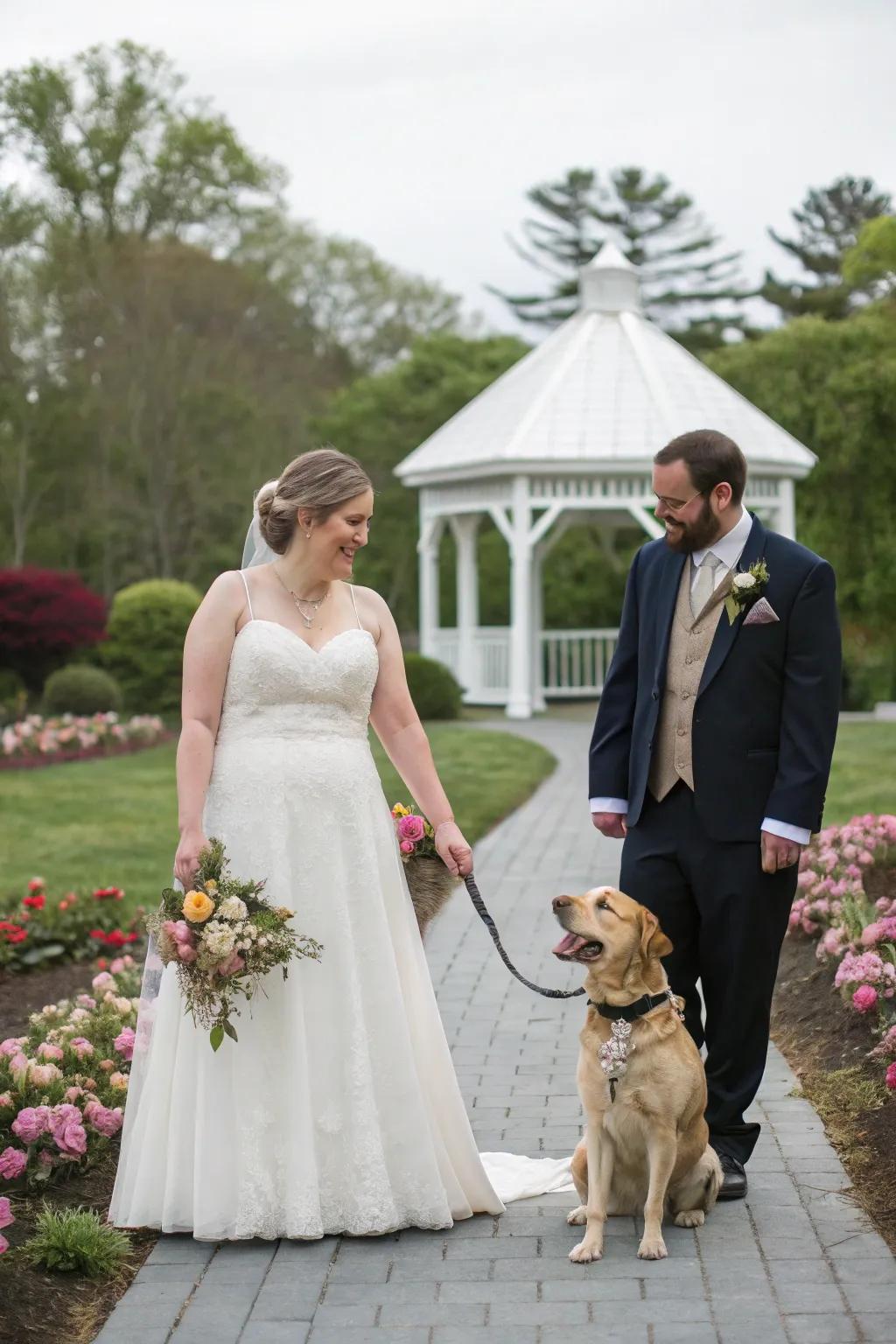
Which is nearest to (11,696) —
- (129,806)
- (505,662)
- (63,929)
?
(505,662)

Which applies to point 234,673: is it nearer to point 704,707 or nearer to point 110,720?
point 704,707

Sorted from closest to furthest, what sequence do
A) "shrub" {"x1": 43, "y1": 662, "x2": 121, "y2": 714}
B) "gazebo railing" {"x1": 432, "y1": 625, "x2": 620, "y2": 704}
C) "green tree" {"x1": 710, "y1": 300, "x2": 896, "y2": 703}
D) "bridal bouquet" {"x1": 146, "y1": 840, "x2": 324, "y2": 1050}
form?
"bridal bouquet" {"x1": 146, "y1": 840, "x2": 324, "y2": 1050} → "shrub" {"x1": 43, "y1": 662, "x2": 121, "y2": 714} → "gazebo railing" {"x1": 432, "y1": 625, "x2": 620, "y2": 704} → "green tree" {"x1": 710, "y1": 300, "x2": 896, "y2": 703}

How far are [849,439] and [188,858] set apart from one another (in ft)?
85.2

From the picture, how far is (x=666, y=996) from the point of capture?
4.40m

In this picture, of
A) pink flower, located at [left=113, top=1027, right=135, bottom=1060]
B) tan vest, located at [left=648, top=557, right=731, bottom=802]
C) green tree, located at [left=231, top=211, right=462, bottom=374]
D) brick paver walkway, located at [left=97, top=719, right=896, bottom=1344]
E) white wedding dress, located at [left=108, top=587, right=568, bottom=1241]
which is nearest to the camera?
brick paver walkway, located at [left=97, top=719, right=896, bottom=1344]

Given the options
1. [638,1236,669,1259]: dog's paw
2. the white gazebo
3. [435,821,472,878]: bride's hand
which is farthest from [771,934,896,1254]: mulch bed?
the white gazebo

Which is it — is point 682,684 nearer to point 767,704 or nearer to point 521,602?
point 767,704

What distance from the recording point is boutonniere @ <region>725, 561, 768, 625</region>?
4.50 m

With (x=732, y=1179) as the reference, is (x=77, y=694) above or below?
below

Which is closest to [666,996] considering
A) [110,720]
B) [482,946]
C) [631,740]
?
[631,740]

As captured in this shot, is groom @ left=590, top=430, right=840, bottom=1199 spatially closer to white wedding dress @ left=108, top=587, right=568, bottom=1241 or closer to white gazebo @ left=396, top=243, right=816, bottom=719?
white wedding dress @ left=108, top=587, right=568, bottom=1241

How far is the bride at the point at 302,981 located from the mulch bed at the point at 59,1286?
0.77 feet

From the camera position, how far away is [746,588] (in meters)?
4.50

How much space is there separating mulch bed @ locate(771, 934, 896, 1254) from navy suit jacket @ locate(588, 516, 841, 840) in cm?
111
